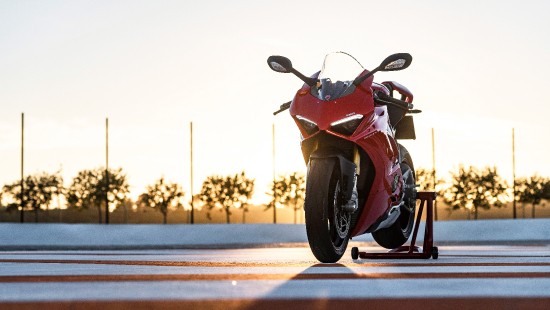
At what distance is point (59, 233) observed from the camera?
38.7 m

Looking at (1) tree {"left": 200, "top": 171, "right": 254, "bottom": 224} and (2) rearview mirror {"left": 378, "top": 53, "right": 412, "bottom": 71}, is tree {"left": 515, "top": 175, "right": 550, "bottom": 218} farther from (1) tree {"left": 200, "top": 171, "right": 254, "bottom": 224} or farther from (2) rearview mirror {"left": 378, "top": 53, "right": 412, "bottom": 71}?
(2) rearview mirror {"left": 378, "top": 53, "right": 412, "bottom": 71}

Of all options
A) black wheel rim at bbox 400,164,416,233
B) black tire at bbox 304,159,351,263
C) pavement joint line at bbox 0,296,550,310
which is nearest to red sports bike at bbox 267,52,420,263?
black tire at bbox 304,159,351,263

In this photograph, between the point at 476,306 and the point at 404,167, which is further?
the point at 404,167

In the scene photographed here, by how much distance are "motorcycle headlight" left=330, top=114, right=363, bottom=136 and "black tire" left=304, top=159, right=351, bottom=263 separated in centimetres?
27

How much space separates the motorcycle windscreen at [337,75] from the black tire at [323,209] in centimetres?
62

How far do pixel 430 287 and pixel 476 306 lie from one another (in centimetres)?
86

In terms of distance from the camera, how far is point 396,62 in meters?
7.85

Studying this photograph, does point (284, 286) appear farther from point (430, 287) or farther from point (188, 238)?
point (188, 238)

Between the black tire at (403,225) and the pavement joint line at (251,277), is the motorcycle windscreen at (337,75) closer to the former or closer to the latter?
the black tire at (403,225)

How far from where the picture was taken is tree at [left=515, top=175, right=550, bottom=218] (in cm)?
8419

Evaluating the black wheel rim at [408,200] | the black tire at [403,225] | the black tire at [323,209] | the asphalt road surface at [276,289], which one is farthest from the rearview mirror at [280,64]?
the asphalt road surface at [276,289]

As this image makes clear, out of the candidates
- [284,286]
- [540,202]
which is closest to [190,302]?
[284,286]

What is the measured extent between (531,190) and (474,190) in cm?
1040

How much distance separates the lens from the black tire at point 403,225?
382 inches
